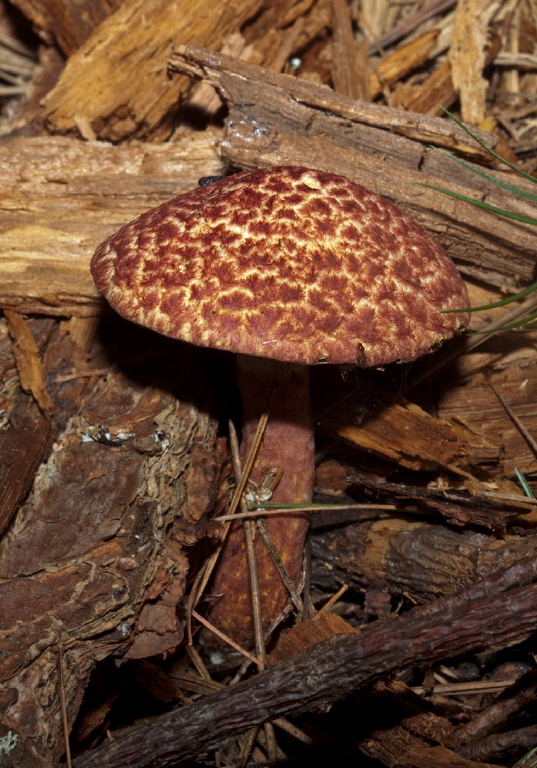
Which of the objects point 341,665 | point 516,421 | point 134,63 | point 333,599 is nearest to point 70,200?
point 134,63

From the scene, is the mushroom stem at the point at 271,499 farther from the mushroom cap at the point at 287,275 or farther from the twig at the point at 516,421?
the twig at the point at 516,421

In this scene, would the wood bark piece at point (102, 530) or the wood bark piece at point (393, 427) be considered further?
the wood bark piece at point (393, 427)

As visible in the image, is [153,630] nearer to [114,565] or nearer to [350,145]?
[114,565]

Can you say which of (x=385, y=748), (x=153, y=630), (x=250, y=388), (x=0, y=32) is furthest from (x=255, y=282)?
(x=0, y=32)

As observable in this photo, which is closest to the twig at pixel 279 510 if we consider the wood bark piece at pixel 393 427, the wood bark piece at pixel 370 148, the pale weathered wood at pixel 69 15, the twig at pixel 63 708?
the wood bark piece at pixel 393 427

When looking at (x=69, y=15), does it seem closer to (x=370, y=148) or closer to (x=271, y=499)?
(x=370, y=148)

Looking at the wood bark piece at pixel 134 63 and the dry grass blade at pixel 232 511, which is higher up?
the wood bark piece at pixel 134 63

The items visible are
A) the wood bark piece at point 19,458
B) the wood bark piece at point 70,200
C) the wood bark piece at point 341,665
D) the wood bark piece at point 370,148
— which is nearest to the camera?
the wood bark piece at point 341,665
